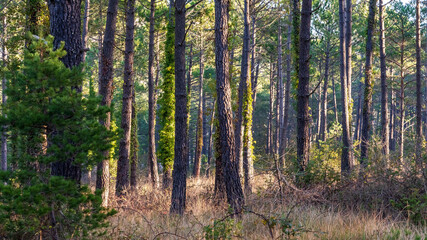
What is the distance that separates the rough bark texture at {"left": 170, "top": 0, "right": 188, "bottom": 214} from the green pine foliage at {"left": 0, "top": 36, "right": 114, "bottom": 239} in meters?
3.47

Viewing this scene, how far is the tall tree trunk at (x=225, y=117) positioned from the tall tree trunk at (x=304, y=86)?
263 cm

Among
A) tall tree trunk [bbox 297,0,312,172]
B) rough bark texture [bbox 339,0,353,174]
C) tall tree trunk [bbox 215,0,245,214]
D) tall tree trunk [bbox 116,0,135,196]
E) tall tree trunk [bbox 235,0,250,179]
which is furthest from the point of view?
rough bark texture [bbox 339,0,353,174]

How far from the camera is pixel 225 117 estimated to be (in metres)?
7.88

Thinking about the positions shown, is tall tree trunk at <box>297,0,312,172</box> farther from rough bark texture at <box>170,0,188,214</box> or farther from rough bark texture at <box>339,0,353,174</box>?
rough bark texture at <box>339,0,353,174</box>

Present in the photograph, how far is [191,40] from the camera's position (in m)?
22.0

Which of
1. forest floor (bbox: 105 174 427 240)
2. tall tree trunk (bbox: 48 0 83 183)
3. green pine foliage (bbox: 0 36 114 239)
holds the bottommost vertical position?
forest floor (bbox: 105 174 427 240)

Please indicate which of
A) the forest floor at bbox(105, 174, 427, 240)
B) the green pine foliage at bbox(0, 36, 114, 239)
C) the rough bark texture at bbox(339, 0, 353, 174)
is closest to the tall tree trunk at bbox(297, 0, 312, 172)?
the forest floor at bbox(105, 174, 427, 240)

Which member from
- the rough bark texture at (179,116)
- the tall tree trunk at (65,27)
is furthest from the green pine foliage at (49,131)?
the rough bark texture at (179,116)

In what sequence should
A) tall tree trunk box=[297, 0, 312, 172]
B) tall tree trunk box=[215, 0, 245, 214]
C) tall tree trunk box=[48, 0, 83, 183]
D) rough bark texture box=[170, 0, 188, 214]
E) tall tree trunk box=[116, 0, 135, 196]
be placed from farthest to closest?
1. tall tree trunk box=[116, 0, 135, 196]
2. tall tree trunk box=[297, 0, 312, 172]
3. rough bark texture box=[170, 0, 188, 214]
4. tall tree trunk box=[215, 0, 245, 214]
5. tall tree trunk box=[48, 0, 83, 183]

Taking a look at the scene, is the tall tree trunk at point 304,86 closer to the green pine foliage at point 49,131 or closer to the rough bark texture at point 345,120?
the rough bark texture at point 345,120

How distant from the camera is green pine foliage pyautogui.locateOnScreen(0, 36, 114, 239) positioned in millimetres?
4082

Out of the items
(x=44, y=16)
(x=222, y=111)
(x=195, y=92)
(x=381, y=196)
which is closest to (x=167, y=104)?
(x=44, y=16)

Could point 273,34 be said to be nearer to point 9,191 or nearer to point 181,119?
point 181,119

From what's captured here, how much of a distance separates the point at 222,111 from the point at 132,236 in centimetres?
343
